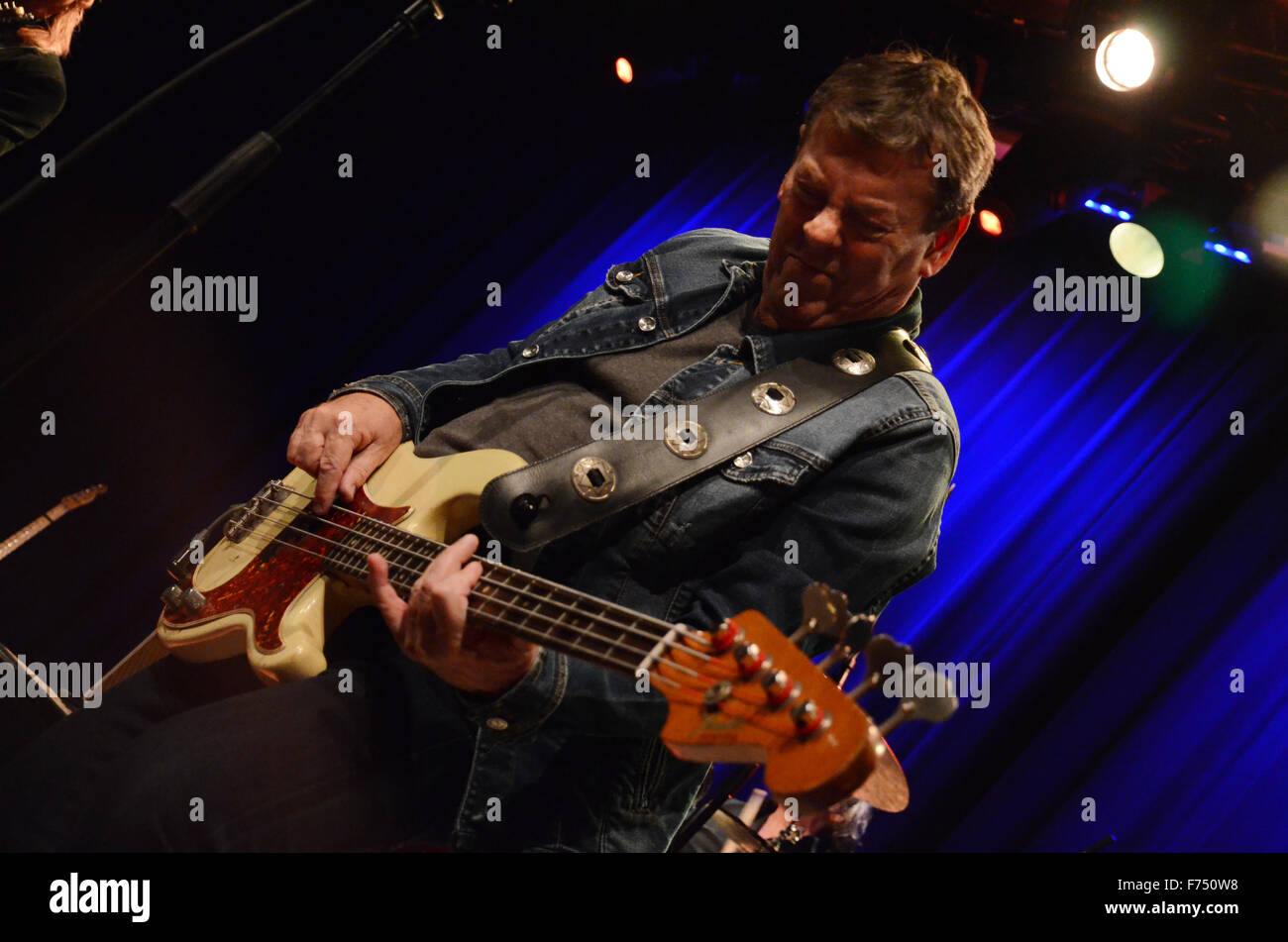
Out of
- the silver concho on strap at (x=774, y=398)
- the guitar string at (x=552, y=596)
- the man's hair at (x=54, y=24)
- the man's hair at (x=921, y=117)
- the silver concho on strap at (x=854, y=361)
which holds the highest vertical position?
the man's hair at (x=54, y=24)

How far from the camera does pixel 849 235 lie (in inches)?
71.4

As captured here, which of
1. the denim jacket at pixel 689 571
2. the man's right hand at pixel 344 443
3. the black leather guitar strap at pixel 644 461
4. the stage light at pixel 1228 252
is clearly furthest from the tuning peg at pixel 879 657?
the stage light at pixel 1228 252

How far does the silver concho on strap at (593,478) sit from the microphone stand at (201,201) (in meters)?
0.75

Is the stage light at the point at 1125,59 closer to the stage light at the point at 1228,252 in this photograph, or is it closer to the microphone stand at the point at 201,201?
the stage light at the point at 1228,252

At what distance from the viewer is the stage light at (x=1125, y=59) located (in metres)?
2.80

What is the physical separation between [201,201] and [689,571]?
3.40 ft

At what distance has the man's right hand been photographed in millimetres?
1861

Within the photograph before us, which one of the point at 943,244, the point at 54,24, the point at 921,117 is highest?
the point at 54,24

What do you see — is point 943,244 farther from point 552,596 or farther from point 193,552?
point 193,552

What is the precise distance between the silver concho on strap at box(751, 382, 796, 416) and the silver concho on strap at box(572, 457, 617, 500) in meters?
0.31

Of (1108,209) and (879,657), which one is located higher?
(1108,209)

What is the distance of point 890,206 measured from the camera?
179 centimetres

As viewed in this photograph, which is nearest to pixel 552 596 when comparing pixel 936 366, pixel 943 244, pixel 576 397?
pixel 576 397
